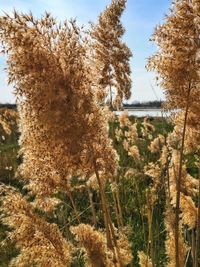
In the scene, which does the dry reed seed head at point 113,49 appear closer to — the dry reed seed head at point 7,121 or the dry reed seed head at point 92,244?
the dry reed seed head at point 92,244

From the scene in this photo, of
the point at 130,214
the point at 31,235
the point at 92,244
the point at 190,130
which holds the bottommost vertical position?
the point at 130,214

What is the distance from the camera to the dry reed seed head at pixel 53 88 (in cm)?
280

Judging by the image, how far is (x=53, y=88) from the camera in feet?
9.13

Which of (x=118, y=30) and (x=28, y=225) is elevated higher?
(x=118, y=30)

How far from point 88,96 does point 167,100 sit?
0.55 metres

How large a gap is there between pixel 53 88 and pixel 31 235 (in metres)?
0.82

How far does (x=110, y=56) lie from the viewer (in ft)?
14.3

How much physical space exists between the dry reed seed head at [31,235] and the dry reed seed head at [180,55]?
1.06m

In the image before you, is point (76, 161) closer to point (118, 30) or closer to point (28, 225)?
point (28, 225)

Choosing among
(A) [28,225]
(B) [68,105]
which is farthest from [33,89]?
(A) [28,225]

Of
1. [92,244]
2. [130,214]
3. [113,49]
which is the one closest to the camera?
[92,244]

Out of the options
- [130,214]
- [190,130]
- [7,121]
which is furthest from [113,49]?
[7,121]

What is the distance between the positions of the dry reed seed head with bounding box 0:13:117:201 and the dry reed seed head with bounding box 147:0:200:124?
1.50ft

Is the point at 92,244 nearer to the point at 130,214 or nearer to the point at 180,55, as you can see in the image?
the point at 180,55
